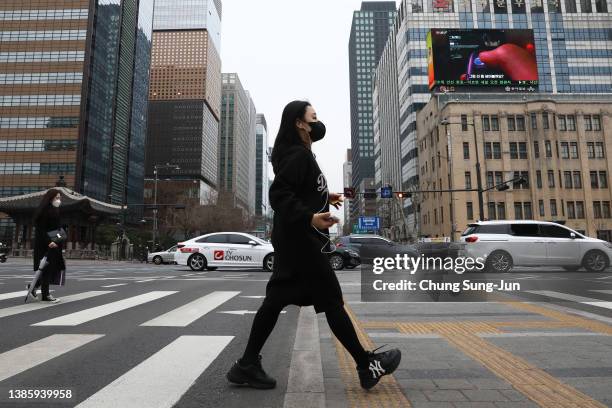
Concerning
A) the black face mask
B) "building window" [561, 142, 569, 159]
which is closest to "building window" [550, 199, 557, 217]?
"building window" [561, 142, 569, 159]

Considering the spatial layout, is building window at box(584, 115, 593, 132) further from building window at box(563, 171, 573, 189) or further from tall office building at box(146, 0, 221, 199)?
tall office building at box(146, 0, 221, 199)

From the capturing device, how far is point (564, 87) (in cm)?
7456

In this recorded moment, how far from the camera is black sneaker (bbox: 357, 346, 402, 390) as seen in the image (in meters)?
2.64

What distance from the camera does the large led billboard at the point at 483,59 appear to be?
5309 cm

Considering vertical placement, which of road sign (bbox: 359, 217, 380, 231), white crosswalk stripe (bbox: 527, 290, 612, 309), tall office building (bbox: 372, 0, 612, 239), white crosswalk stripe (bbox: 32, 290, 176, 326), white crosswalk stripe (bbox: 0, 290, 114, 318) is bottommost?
white crosswalk stripe (bbox: 527, 290, 612, 309)

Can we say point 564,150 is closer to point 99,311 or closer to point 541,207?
point 541,207

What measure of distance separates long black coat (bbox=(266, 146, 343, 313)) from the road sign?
62028mm

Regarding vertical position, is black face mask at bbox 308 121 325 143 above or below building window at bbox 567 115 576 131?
below

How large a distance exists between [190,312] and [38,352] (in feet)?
8.08

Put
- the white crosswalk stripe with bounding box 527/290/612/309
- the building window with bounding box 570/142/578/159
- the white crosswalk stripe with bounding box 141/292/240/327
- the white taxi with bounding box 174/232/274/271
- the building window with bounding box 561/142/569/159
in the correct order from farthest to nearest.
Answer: the building window with bounding box 570/142/578/159
the building window with bounding box 561/142/569/159
the white taxi with bounding box 174/232/274/271
the white crosswalk stripe with bounding box 527/290/612/309
the white crosswalk stripe with bounding box 141/292/240/327

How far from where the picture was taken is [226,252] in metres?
16.1

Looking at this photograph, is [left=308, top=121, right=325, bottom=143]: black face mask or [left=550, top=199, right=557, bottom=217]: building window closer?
[left=308, top=121, right=325, bottom=143]: black face mask

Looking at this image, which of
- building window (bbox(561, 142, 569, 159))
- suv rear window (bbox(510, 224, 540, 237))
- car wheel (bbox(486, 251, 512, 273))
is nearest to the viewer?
car wheel (bbox(486, 251, 512, 273))

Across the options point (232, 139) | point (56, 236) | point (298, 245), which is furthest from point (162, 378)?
point (232, 139)
